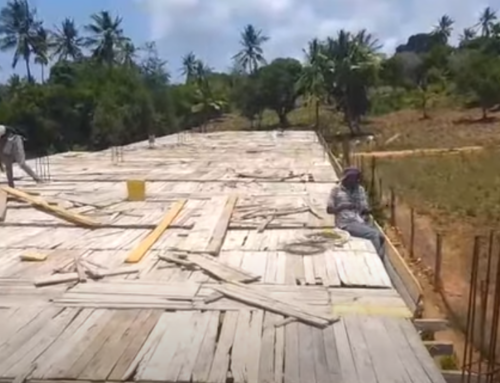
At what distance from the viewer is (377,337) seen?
14.1 ft

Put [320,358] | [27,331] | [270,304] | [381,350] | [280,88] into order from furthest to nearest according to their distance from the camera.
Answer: [280,88]
[270,304]
[27,331]
[381,350]
[320,358]

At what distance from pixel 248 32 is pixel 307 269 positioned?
54990 millimetres

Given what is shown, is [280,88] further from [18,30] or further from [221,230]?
[221,230]

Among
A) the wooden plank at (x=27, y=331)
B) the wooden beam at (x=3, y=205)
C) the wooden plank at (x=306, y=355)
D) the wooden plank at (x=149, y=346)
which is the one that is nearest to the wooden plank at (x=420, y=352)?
the wooden plank at (x=306, y=355)

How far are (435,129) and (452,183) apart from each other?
14.9m

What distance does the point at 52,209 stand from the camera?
8.76 metres

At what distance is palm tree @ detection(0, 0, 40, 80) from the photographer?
161ft

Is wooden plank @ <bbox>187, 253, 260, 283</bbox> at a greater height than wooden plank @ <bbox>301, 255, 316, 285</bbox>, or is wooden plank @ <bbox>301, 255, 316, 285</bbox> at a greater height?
wooden plank @ <bbox>187, 253, 260, 283</bbox>

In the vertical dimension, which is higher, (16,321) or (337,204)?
(337,204)

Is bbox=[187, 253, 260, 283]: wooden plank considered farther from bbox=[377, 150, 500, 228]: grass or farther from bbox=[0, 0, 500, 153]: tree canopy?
bbox=[0, 0, 500, 153]: tree canopy

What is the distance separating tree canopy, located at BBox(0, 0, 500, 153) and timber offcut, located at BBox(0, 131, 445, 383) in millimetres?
24883

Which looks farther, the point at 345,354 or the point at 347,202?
the point at 347,202


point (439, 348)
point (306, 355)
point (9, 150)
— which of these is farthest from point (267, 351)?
point (9, 150)

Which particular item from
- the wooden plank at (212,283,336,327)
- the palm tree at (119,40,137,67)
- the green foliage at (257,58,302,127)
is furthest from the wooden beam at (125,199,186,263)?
the palm tree at (119,40,137,67)
